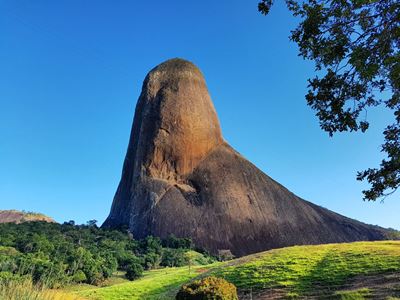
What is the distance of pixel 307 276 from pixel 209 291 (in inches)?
270

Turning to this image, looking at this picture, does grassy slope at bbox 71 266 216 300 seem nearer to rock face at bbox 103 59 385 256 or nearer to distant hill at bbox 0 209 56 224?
rock face at bbox 103 59 385 256

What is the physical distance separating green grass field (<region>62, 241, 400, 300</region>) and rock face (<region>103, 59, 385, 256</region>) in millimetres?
32182

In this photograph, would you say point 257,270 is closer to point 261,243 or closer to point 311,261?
point 311,261

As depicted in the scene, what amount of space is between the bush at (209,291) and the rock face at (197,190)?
131 feet

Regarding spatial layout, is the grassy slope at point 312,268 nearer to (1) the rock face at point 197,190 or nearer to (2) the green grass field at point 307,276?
(2) the green grass field at point 307,276

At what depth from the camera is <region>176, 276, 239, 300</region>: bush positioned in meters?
19.4

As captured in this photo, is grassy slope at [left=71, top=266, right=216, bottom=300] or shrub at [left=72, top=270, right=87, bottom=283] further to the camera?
grassy slope at [left=71, top=266, right=216, bottom=300]

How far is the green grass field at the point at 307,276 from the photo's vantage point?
69.4ft

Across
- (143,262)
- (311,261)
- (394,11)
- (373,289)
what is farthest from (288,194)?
(394,11)

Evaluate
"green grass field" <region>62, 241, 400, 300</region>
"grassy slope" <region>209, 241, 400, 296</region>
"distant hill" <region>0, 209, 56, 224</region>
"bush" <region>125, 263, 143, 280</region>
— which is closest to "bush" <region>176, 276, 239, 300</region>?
"green grass field" <region>62, 241, 400, 300</region>

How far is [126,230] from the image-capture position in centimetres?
6294

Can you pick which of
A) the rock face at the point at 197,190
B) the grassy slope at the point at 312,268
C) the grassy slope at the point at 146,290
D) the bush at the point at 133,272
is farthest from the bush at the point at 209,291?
the rock face at the point at 197,190

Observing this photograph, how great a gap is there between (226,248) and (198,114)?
2638 centimetres

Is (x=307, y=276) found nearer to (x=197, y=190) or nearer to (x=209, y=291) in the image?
(x=209, y=291)
